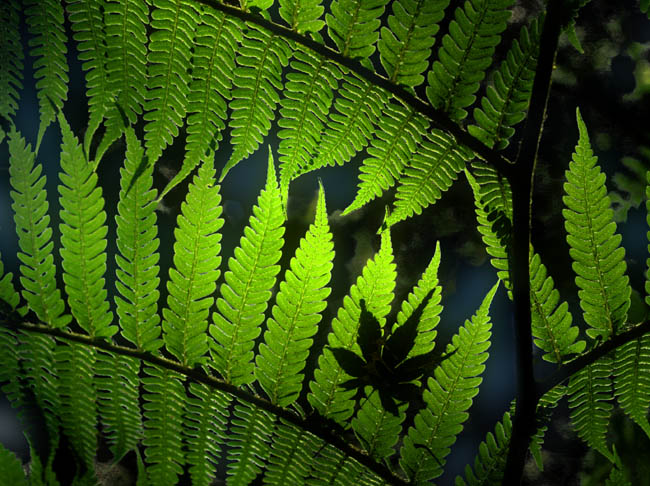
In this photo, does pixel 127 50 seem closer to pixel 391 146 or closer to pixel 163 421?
pixel 391 146

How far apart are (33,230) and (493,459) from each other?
31.4 inches

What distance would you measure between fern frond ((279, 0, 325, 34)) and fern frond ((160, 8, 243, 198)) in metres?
0.07

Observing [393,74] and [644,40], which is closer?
[393,74]

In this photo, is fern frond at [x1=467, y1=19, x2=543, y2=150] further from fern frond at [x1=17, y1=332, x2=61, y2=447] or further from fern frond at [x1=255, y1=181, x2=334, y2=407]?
fern frond at [x1=17, y1=332, x2=61, y2=447]

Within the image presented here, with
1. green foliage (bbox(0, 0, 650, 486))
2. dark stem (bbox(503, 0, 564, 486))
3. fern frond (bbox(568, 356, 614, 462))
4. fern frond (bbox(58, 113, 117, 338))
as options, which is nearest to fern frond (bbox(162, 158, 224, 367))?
green foliage (bbox(0, 0, 650, 486))

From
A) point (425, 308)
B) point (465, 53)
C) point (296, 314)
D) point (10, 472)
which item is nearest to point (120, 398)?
point (10, 472)

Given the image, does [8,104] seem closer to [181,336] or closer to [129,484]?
[181,336]

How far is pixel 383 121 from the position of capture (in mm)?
662

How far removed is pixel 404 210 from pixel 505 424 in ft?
1.26

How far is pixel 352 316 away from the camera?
666 mm

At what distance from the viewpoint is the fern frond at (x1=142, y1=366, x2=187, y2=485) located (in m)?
0.69

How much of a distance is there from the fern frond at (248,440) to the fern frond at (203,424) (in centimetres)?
2

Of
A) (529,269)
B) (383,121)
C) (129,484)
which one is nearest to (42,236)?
(383,121)

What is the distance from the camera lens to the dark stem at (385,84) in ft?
2.01
